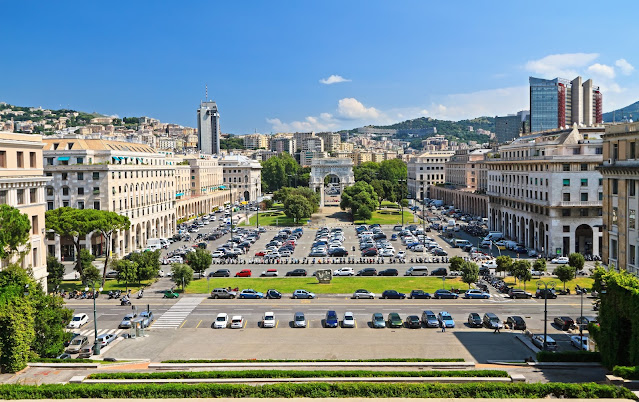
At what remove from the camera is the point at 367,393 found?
22.5 metres

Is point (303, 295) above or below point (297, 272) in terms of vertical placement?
below

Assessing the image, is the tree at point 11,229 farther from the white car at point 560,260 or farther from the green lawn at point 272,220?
the green lawn at point 272,220

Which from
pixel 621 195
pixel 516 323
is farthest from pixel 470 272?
pixel 621 195

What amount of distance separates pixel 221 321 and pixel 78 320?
10.8m

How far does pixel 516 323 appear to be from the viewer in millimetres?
39125

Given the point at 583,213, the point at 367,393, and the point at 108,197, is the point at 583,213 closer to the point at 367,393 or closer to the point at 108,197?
the point at 367,393

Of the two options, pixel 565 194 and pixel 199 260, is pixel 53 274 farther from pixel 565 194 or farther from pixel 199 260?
pixel 565 194

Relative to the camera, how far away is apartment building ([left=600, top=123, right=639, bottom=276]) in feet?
115

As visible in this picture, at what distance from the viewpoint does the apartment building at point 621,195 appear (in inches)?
1384

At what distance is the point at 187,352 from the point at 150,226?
173 feet

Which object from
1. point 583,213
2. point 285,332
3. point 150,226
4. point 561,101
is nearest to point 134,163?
point 150,226

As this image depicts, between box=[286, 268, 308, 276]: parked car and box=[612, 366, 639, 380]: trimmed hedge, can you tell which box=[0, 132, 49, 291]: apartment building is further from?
box=[612, 366, 639, 380]: trimmed hedge

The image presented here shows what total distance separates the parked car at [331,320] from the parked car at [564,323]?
1591 cm

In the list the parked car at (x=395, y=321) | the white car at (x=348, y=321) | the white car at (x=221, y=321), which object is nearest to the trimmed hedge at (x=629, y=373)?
the parked car at (x=395, y=321)
